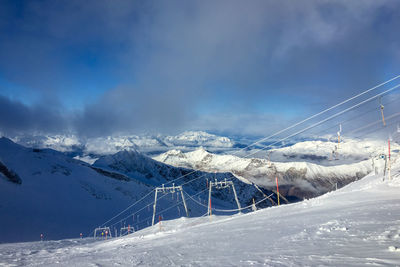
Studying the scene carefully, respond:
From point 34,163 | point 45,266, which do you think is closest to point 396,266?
point 45,266

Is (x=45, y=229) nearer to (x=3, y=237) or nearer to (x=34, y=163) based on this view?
(x=3, y=237)

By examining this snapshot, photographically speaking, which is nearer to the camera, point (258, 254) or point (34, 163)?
point (258, 254)

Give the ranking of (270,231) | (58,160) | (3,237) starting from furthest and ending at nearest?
(58,160) → (3,237) → (270,231)

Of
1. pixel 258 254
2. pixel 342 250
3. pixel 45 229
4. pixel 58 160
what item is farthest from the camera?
pixel 58 160

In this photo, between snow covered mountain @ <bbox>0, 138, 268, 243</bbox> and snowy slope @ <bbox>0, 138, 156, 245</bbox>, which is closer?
snowy slope @ <bbox>0, 138, 156, 245</bbox>

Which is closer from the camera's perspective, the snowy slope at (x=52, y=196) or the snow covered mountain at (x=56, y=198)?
the snowy slope at (x=52, y=196)

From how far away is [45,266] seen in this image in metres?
14.3

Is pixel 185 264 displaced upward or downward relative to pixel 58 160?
downward

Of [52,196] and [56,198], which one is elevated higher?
[52,196]

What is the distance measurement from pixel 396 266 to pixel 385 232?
4.05 meters

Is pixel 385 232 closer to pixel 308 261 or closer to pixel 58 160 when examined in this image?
pixel 308 261

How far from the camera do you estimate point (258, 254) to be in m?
10.6

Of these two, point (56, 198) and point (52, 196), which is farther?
point (52, 196)

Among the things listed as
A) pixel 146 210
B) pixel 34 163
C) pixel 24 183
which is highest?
pixel 34 163
